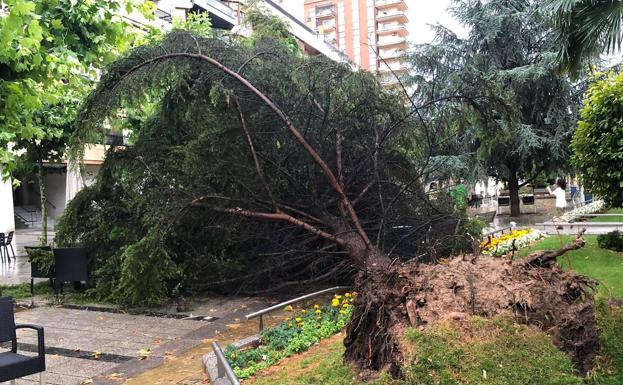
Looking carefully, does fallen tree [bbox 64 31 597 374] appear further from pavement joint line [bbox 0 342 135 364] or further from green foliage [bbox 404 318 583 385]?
green foliage [bbox 404 318 583 385]

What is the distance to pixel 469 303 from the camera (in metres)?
3.83

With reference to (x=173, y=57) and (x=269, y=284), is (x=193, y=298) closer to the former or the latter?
(x=269, y=284)

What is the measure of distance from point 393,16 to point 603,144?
88.8 metres

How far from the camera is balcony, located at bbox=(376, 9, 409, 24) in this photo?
93062 millimetres

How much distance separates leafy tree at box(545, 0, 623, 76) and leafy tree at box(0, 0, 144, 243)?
7.29 metres

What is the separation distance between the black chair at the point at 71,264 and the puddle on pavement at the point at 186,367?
3.31 metres

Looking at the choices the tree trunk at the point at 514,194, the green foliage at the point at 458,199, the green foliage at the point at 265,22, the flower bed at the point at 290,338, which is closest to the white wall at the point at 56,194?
the green foliage at the point at 265,22

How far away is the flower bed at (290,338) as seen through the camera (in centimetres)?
538

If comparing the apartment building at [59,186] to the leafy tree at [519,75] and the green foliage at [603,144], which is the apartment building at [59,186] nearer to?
the leafy tree at [519,75]

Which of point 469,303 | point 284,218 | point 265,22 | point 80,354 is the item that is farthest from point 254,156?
point 265,22

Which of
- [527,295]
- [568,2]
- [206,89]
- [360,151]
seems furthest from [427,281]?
[568,2]

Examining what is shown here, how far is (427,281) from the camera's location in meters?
4.06

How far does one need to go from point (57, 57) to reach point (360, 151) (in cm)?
477

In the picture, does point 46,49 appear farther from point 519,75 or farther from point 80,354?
point 519,75
